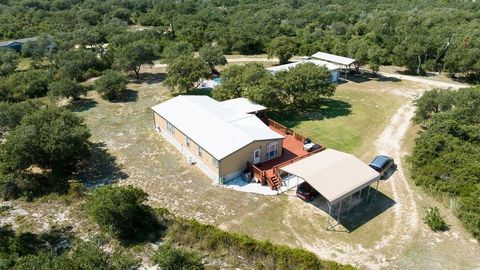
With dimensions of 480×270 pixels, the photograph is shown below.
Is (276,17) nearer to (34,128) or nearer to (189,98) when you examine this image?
(189,98)

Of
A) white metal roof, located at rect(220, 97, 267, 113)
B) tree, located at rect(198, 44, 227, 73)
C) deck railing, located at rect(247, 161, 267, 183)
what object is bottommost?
deck railing, located at rect(247, 161, 267, 183)

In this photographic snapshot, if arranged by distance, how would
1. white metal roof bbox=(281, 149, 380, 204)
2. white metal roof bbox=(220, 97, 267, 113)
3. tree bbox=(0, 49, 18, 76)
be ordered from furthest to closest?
tree bbox=(0, 49, 18, 76) → white metal roof bbox=(220, 97, 267, 113) → white metal roof bbox=(281, 149, 380, 204)

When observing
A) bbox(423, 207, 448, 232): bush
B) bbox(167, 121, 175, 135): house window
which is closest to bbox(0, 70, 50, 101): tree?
bbox(167, 121, 175, 135): house window

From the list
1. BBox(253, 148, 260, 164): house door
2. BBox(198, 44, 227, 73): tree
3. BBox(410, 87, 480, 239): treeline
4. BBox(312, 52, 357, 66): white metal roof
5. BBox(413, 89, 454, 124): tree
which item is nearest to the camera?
BBox(410, 87, 480, 239): treeline

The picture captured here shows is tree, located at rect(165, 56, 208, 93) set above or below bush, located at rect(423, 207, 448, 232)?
above

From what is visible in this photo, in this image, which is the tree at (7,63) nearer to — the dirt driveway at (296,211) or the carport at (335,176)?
the dirt driveway at (296,211)

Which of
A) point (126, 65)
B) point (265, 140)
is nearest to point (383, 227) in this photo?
point (265, 140)

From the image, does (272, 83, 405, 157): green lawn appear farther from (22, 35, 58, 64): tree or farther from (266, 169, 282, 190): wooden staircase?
(22, 35, 58, 64): tree
